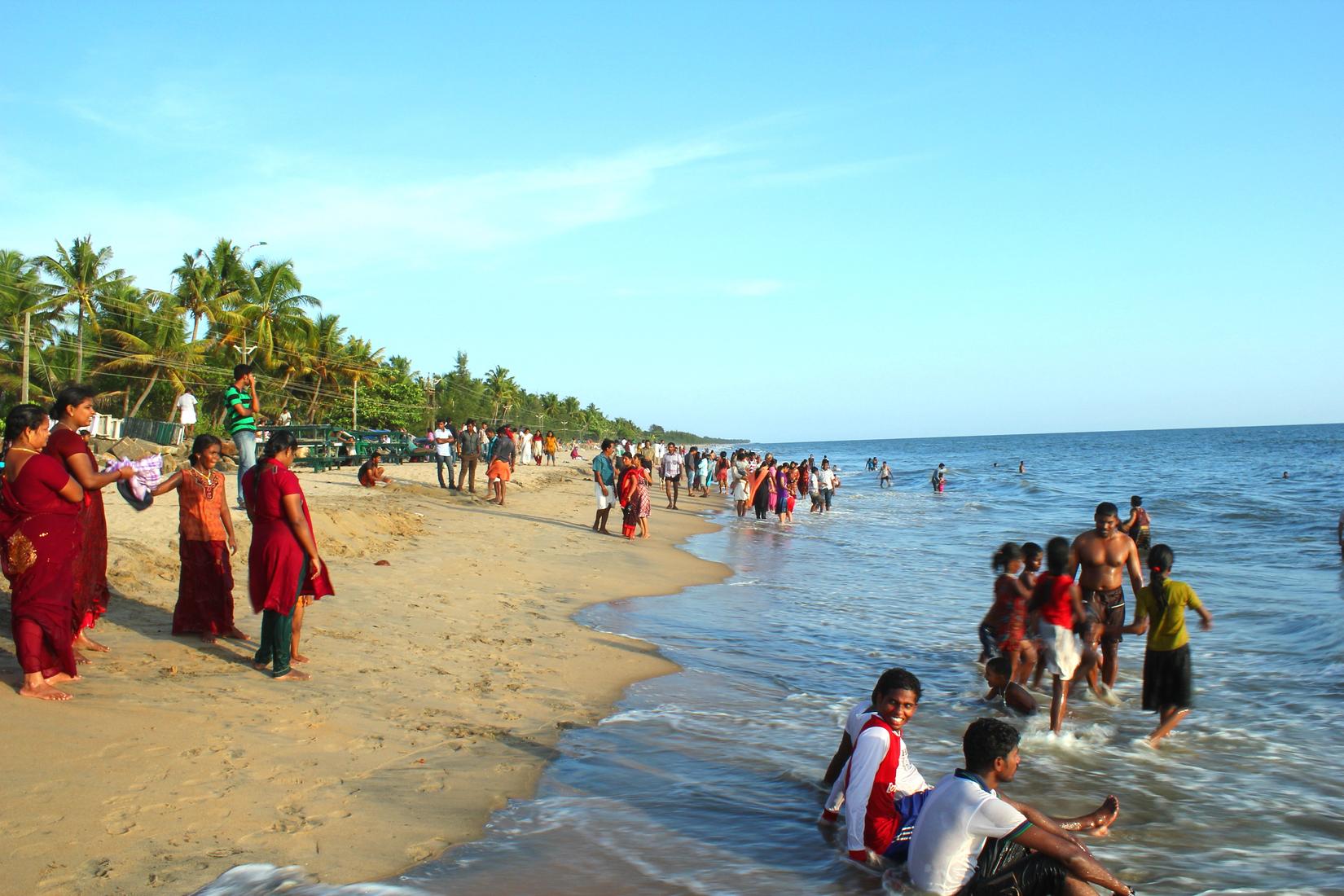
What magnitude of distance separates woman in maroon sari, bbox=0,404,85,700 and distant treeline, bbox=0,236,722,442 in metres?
32.5

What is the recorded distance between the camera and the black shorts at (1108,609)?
751 centimetres

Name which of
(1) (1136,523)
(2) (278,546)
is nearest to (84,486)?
(2) (278,546)

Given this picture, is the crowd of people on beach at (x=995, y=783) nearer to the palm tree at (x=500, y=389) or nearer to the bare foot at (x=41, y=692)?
the bare foot at (x=41, y=692)

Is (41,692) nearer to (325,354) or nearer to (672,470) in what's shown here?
(672,470)

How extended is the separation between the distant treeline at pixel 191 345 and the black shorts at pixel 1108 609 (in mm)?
35378

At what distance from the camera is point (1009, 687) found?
7109 mm

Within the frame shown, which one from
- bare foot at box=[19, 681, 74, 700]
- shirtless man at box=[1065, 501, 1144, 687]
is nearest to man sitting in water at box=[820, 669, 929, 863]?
shirtless man at box=[1065, 501, 1144, 687]

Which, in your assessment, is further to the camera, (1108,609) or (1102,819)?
(1108,609)

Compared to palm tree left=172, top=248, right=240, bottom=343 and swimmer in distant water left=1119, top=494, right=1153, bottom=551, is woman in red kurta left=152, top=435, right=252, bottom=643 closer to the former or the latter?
swimmer in distant water left=1119, top=494, right=1153, bottom=551

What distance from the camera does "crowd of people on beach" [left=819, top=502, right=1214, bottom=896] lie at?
12.1 feet

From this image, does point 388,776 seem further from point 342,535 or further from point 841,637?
point 342,535

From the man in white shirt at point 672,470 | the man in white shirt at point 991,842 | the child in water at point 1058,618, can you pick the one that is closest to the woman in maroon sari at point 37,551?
the man in white shirt at point 991,842

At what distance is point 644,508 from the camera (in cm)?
1730

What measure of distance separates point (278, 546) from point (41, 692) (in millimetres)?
1501
